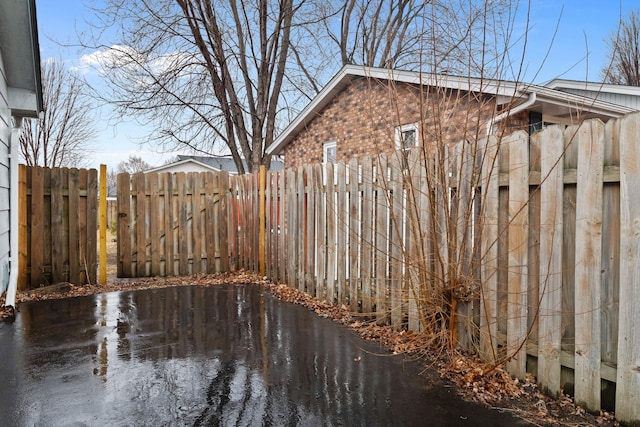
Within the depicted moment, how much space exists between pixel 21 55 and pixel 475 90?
21.3ft

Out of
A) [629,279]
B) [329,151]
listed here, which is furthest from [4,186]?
[329,151]

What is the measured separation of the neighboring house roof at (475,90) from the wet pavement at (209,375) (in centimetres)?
236

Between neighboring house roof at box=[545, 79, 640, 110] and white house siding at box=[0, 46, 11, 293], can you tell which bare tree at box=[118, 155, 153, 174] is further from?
white house siding at box=[0, 46, 11, 293]

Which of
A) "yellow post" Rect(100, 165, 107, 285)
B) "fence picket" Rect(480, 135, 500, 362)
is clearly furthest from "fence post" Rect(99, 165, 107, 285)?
"fence picket" Rect(480, 135, 500, 362)

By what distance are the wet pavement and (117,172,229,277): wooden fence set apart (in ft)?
8.65

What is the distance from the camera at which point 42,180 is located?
6.95 meters

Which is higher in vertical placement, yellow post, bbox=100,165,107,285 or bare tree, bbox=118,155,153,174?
bare tree, bbox=118,155,153,174

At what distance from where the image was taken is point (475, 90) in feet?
17.3

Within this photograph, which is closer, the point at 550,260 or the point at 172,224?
the point at 550,260

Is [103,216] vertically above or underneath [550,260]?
above

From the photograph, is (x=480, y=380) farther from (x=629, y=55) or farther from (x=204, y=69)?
(x=629, y=55)

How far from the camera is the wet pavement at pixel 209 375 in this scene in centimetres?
282

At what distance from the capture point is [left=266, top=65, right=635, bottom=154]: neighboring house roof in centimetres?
410

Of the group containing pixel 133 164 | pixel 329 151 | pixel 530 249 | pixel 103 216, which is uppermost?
pixel 133 164
